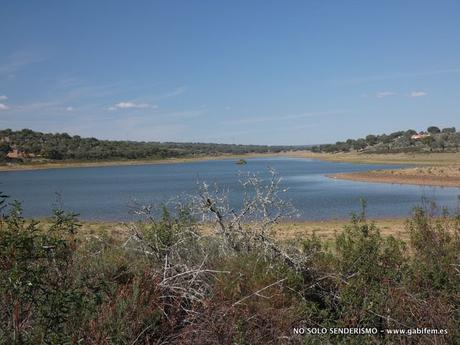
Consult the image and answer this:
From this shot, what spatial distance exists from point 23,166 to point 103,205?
107m

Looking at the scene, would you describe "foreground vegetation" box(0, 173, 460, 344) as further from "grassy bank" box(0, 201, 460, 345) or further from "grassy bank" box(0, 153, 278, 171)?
"grassy bank" box(0, 153, 278, 171)

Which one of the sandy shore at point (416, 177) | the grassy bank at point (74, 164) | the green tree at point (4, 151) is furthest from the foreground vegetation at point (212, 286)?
the green tree at point (4, 151)

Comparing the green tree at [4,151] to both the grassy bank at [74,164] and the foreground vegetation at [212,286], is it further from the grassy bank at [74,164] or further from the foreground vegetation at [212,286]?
the foreground vegetation at [212,286]

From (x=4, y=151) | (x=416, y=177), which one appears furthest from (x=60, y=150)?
(x=416, y=177)

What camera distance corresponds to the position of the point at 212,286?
19.6 ft

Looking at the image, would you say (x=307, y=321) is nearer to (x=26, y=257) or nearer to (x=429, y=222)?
(x=26, y=257)

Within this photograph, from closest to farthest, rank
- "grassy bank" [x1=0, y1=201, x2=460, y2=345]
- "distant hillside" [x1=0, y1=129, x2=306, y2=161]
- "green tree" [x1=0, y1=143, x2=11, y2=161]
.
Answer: "grassy bank" [x1=0, y1=201, x2=460, y2=345], "green tree" [x1=0, y1=143, x2=11, y2=161], "distant hillside" [x1=0, y1=129, x2=306, y2=161]

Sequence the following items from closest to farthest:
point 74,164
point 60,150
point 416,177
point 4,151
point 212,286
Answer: point 212,286 → point 416,177 → point 4,151 → point 74,164 → point 60,150

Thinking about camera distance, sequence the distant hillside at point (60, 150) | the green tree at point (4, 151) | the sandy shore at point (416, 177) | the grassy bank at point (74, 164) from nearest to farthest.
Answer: the sandy shore at point (416, 177)
the grassy bank at point (74, 164)
the green tree at point (4, 151)
the distant hillside at point (60, 150)

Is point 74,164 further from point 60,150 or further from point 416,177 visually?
point 416,177

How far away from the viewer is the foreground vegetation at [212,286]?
452 centimetres

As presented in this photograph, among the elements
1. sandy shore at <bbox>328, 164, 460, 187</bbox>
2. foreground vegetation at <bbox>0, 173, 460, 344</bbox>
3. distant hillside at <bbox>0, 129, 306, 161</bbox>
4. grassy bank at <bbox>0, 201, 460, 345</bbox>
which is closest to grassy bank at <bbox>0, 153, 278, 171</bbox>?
distant hillside at <bbox>0, 129, 306, 161</bbox>

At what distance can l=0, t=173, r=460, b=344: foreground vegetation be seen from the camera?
14.8ft

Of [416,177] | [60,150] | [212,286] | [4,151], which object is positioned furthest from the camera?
[60,150]
